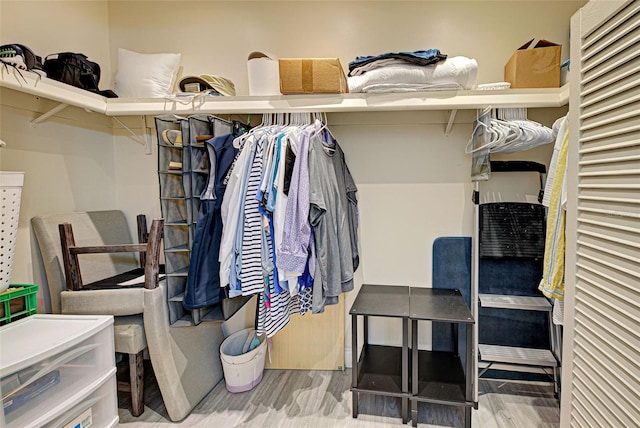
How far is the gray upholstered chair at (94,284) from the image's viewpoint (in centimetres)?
195

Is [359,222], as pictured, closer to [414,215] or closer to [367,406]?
[414,215]

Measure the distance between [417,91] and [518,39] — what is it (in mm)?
1017

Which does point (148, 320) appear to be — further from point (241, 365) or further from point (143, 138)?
point (143, 138)

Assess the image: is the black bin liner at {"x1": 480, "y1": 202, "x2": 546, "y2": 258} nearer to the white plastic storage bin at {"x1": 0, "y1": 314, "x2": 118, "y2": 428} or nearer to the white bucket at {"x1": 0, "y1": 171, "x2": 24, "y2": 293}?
the white plastic storage bin at {"x1": 0, "y1": 314, "x2": 118, "y2": 428}

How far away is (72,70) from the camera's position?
2064 mm

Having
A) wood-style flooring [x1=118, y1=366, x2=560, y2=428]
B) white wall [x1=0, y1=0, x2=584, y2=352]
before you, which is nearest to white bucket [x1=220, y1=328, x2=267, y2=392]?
wood-style flooring [x1=118, y1=366, x2=560, y2=428]

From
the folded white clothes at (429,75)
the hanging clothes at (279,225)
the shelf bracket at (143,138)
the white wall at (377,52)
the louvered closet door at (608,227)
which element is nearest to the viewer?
the louvered closet door at (608,227)

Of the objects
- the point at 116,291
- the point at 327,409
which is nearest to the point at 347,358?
the point at 327,409

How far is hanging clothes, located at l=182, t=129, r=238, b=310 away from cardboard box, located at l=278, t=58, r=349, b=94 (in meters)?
0.48

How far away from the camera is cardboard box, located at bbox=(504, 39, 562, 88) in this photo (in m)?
1.99

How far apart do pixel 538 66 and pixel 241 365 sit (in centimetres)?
259

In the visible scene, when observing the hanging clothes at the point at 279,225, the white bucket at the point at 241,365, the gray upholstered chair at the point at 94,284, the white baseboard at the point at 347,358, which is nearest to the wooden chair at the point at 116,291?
the gray upholstered chair at the point at 94,284

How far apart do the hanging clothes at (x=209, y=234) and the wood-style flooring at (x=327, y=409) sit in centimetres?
77

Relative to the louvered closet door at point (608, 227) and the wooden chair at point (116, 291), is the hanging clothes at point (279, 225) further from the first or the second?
the louvered closet door at point (608, 227)
